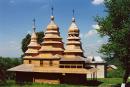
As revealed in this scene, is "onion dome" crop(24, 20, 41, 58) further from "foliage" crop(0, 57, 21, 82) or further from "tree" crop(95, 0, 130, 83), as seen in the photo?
"tree" crop(95, 0, 130, 83)

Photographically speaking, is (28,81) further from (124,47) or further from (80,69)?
(124,47)

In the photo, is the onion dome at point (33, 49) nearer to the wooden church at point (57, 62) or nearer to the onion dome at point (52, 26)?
the wooden church at point (57, 62)

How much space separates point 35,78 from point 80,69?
27.0 feet

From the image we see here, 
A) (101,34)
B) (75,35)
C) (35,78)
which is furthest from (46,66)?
(101,34)

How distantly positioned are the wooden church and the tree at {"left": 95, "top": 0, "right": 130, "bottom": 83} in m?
10.1

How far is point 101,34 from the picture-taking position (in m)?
42.2

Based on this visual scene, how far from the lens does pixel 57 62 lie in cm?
5431

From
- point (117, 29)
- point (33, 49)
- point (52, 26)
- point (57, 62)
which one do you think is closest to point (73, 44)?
point (57, 62)

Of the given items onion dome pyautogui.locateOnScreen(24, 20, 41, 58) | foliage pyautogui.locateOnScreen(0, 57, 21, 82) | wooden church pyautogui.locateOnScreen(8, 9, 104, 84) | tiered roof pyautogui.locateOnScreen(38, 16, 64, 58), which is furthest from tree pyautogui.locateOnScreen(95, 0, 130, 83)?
foliage pyautogui.locateOnScreen(0, 57, 21, 82)

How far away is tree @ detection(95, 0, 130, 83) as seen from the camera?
131 ft

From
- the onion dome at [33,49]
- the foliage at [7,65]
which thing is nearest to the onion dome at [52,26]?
the onion dome at [33,49]

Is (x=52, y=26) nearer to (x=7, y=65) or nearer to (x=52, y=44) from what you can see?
(x=52, y=44)

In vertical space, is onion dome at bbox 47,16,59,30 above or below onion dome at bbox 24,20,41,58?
above

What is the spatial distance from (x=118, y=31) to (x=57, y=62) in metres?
16.0
